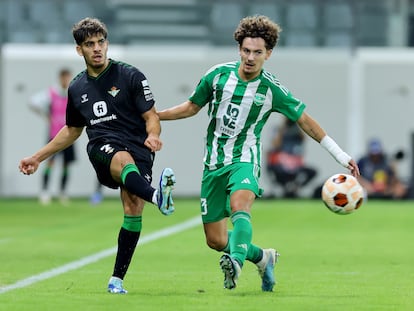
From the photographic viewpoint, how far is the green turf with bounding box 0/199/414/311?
8.86 m

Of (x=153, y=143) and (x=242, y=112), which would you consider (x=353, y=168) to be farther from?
(x=153, y=143)

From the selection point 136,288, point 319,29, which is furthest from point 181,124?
point 136,288

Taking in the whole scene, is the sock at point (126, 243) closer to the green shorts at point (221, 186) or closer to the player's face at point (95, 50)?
the green shorts at point (221, 186)

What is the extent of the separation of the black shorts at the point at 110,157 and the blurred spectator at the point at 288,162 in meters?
18.3

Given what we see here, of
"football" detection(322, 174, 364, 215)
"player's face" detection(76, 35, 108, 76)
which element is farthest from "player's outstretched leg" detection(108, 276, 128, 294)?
"football" detection(322, 174, 364, 215)

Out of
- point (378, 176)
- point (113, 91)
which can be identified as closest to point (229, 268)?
point (113, 91)

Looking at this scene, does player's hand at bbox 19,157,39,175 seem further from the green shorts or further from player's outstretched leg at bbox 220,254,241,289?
player's outstretched leg at bbox 220,254,241,289

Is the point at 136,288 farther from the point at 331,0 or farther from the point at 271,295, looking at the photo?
the point at 331,0

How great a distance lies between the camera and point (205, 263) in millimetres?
12422

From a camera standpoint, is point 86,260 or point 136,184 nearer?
point 136,184

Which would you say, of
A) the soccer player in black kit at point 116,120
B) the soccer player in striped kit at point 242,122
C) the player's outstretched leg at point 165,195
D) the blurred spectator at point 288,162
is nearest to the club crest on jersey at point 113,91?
the soccer player in black kit at point 116,120

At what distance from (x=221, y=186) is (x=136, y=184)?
98 centimetres

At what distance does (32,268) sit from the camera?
38.5 ft

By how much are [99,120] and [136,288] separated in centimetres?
131
